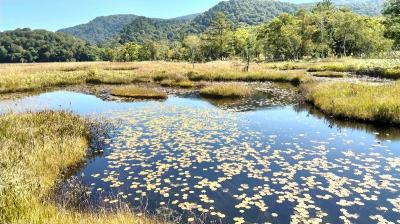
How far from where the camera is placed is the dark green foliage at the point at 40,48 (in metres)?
138

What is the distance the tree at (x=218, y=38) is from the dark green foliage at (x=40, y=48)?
64748 mm

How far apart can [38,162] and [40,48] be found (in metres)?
146

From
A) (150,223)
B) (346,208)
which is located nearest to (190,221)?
(150,223)

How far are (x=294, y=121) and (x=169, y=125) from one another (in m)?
7.22

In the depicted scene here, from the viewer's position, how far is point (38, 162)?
37.8 feet

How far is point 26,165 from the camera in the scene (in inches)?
435

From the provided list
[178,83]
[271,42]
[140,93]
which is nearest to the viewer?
[140,93]

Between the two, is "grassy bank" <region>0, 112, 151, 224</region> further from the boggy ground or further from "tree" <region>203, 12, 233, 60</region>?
"tree" <region>203, 12, 233, 60</region>

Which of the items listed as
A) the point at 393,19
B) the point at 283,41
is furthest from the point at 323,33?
the point at 393,19

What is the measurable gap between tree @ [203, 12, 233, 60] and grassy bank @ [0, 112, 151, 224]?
90.5 meters

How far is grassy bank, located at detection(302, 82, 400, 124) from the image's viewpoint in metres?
19.4

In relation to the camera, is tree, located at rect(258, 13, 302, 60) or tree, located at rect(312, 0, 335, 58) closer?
tree, located at rect(312, 0, 335, 58)

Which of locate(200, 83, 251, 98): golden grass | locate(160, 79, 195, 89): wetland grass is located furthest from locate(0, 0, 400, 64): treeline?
locate(200, 83, 251, 98): golden grass

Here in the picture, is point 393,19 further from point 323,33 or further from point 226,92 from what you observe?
point 323,33
